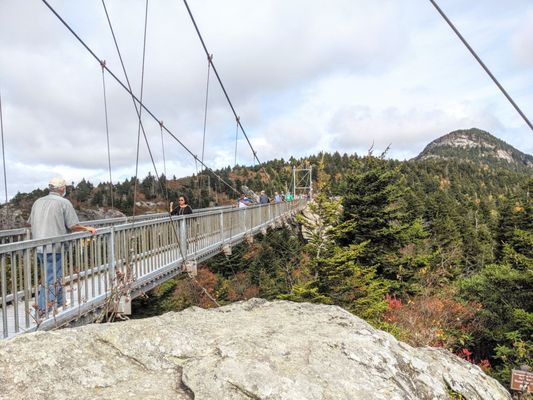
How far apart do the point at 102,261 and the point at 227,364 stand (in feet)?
14.6

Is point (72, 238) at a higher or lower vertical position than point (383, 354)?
higher

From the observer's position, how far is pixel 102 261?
6.28 m

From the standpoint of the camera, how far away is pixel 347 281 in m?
14.7

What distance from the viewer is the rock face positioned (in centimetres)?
236

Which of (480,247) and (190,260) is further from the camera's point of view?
(480,247)

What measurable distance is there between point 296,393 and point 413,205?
4638 centimetres

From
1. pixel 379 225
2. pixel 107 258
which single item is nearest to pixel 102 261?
pixel 107 258

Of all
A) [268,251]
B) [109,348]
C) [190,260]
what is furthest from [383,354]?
[268,251]

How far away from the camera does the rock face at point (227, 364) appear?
7.74ft

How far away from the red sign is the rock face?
277 cm

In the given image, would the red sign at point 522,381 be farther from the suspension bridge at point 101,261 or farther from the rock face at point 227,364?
the suspension bridge at point 101,261

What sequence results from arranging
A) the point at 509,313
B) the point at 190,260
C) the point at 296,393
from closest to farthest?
the point at 296,393 < the point at 190,260 < the point at 509,313

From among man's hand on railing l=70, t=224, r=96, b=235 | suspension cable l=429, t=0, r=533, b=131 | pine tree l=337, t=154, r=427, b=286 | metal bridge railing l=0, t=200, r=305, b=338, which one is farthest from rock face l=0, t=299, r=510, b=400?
pine tree l=337, t=154, r=427, b=286

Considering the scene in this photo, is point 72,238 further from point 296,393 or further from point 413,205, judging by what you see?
point 413,205
